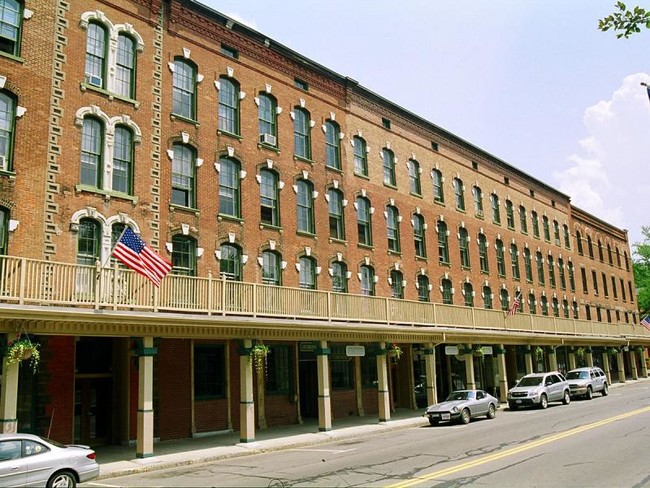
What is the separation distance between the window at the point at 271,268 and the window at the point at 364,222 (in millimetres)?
6002

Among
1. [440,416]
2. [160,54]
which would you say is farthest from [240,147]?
[440,416]

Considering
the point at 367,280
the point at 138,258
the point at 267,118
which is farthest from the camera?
the point at 367,280

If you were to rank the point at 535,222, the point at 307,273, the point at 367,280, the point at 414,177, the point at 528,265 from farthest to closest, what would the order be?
the point at 535,222 < the point at 528,265 < the point at 414,177 < the point at 367,280 < the point at 307,273

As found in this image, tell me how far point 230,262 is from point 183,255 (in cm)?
213

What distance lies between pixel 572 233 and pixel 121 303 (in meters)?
46.1

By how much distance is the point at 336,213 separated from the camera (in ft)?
96.8

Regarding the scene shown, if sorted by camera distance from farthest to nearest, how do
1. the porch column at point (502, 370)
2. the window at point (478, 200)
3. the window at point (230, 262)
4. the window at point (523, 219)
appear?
1. the window at point (523, 219)
2. the window at point (478, 200)
3. the porch column at point (502, 370)
4. the window at point (230, 262)

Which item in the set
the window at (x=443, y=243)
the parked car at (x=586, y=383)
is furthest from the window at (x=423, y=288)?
the parked car at (x=586, y=383)

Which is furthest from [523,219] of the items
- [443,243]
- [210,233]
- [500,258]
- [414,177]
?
[210,233]

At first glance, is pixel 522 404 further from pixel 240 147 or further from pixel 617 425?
pixel 240 147

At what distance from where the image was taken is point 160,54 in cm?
2278

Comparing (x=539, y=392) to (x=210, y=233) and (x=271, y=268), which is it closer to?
(x=271, y=268)

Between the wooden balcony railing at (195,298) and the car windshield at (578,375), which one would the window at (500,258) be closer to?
the car windshield at (578,375)

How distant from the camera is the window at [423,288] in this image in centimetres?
3356
